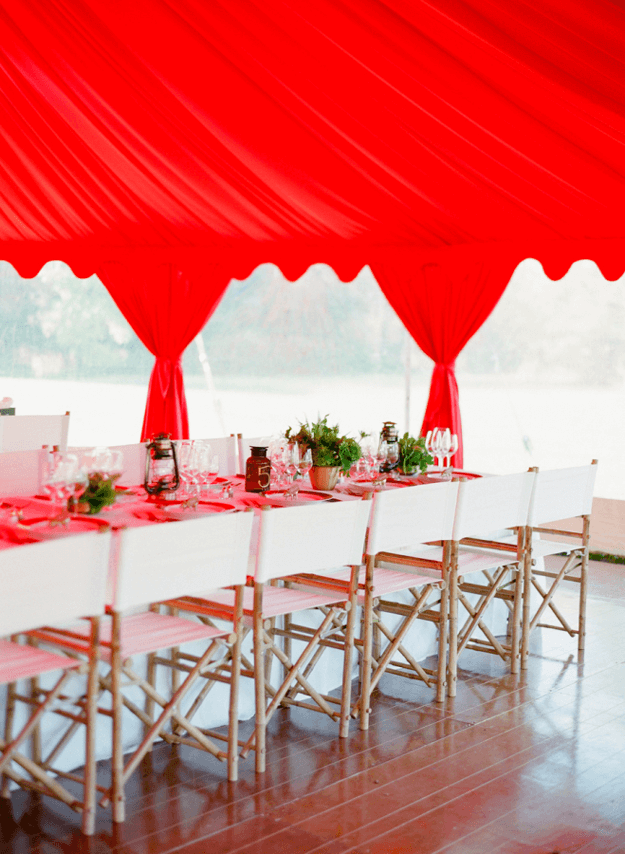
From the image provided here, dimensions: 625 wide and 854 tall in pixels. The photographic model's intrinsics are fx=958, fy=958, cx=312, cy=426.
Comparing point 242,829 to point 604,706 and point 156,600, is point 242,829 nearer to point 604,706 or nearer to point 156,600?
point 156,600

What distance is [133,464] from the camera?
478 centimetres

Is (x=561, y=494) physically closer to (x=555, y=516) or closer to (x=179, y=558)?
(x=555, y=516)

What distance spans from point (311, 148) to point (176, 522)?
A: 3.32 meters

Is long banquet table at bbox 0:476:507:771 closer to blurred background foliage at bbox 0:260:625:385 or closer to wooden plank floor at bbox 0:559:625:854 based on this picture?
wooden plank floor at bbox 0:559:625:854

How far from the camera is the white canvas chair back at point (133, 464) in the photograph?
476 centimetres

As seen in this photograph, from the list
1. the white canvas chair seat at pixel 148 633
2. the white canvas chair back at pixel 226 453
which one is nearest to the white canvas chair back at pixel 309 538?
the white canvas chair seat at pixel 148 633

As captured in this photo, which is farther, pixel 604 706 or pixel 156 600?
pixel 604 706

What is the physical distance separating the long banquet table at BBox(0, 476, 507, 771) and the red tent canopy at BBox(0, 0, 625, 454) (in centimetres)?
180

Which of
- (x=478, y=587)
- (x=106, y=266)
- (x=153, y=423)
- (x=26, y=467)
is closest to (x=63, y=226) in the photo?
(x=106, y=266)

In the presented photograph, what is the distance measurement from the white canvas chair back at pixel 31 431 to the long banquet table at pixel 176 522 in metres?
2.06

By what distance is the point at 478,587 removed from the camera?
455cm

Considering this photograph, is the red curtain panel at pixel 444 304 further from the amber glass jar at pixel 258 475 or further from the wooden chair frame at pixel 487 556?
the amber glass jar at pixel 258 475

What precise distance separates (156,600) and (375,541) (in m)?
1.02

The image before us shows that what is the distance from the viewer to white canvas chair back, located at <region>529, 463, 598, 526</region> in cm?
442
